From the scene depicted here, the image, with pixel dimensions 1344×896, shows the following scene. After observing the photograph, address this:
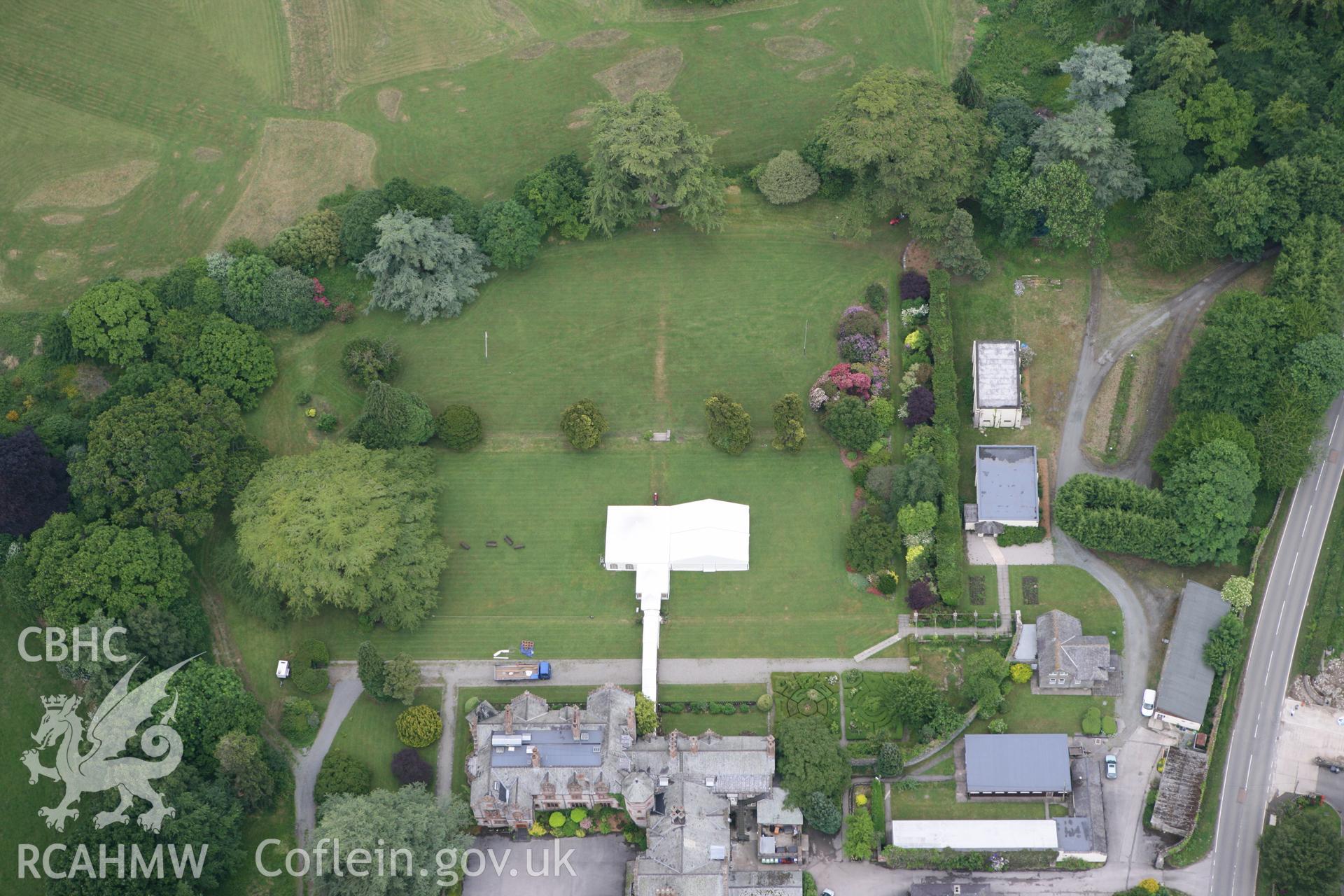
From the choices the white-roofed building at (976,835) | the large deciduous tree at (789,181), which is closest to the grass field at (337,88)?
the large deciduous tree at (789,181)

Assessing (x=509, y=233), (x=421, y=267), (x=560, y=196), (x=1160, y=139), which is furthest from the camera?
(x=560, y=196)

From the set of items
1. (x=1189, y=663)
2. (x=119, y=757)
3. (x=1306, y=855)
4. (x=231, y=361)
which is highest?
(x=231, y=361)

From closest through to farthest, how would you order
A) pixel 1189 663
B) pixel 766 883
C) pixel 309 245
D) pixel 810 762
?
1. pixel 766 883
2. pixel 810 762
3. pixel 1189 663
4. pixel 309 245

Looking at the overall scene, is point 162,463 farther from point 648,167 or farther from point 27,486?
point 648,167

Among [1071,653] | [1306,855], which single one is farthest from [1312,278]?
[1306,855]

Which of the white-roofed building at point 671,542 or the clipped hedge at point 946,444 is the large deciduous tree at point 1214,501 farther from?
the white-roofed building at point 671,542

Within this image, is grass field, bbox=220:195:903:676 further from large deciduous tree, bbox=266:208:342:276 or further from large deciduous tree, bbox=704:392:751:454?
large deciduous tree, bbox=266:208:342:276
